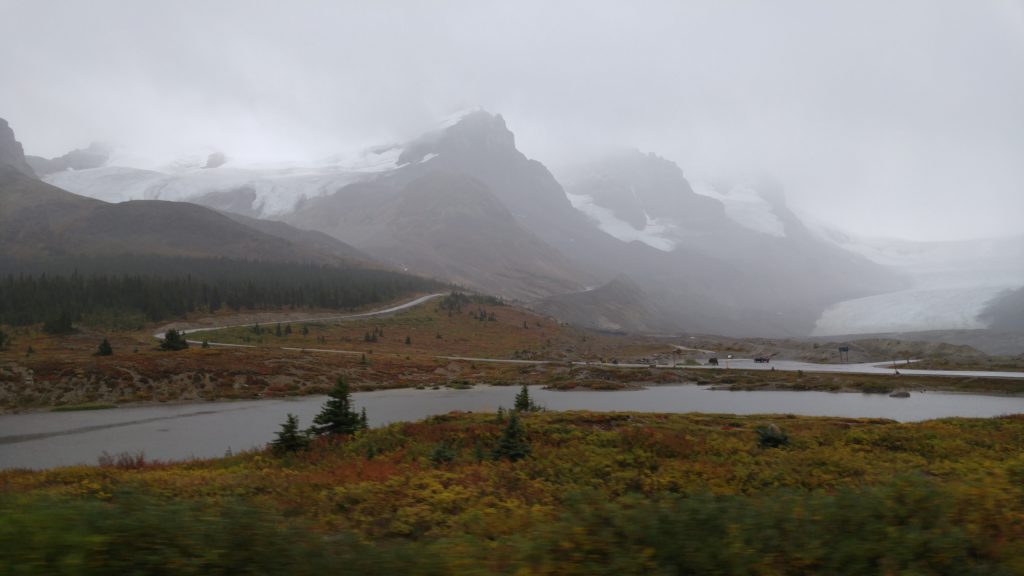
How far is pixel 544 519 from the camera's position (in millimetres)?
9023

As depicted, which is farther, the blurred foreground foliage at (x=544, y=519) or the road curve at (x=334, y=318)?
the road curve at (x=334, y=318)

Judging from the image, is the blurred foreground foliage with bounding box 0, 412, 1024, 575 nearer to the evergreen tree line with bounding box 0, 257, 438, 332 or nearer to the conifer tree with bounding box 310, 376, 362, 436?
the conifer tree with bounding box 310, 376, 362, 436

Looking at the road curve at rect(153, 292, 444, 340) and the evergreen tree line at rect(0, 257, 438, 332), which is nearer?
the road curve at rect(153, 292, 444, 340)

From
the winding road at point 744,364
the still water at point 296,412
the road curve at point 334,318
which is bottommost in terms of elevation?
the still water at point 296,412

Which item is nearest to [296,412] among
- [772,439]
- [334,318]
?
[772,439]

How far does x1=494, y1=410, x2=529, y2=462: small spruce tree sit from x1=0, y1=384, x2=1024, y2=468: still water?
15.8 m

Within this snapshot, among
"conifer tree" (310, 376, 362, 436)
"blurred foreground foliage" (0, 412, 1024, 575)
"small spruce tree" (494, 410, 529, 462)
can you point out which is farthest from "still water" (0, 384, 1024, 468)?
"small spruce tree" (494, 410, 529, 462)

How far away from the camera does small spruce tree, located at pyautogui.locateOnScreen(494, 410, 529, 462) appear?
17391mm

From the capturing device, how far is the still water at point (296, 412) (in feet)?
99.3

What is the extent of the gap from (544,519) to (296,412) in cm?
3705

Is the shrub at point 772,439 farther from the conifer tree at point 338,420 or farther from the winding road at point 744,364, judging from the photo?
the winding road at point 744,364

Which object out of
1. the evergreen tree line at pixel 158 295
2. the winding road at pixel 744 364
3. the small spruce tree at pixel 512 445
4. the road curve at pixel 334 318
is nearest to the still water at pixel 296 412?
the winding road at pixel 744 364

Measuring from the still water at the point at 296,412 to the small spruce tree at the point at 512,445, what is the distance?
621 inches

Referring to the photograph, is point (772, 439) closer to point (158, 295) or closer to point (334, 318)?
point (334, 318)
